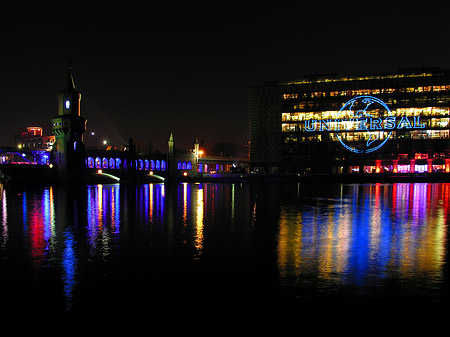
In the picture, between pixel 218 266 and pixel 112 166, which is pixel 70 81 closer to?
pixel 112 166

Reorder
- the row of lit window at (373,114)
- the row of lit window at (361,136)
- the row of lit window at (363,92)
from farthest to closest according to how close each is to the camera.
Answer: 1. the row of lit window at (373,114)
2. the row of lit window at (361,136)
3. the row of lit window at (363,92)

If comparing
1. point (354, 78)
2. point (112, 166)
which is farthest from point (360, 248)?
point (354, 78)

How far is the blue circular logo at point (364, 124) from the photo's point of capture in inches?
5635

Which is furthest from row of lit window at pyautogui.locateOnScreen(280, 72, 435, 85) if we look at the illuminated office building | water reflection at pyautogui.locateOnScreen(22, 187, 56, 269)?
water reflection at pyautogui.locateOnScreen(22, 187, 56, 269)

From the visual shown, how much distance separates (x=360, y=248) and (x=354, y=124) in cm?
13327

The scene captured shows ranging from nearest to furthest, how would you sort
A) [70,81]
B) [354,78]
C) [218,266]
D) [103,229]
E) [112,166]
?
[218,266] < [103,229] < [70,81] < [112,166] < [354,78]

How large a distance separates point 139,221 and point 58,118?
74847mm

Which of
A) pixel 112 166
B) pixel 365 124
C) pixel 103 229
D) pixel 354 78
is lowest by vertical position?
pixel 103 229

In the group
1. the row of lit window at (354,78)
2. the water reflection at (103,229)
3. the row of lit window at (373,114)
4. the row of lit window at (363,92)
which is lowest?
the water reflection at (103,229)

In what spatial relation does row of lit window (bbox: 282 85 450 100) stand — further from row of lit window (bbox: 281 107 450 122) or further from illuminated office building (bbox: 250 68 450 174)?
row of lit window (bbox: 281 107 450 122)

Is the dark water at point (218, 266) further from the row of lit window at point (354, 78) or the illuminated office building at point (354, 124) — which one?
the row of lit window at point (354, 78)

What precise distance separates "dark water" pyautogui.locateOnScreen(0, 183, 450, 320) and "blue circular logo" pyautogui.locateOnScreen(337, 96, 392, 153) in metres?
120

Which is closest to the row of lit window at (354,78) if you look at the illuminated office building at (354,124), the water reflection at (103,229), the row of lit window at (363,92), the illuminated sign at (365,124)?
the illuminated office building at (354,124)

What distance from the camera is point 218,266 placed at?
1681 centimetres
